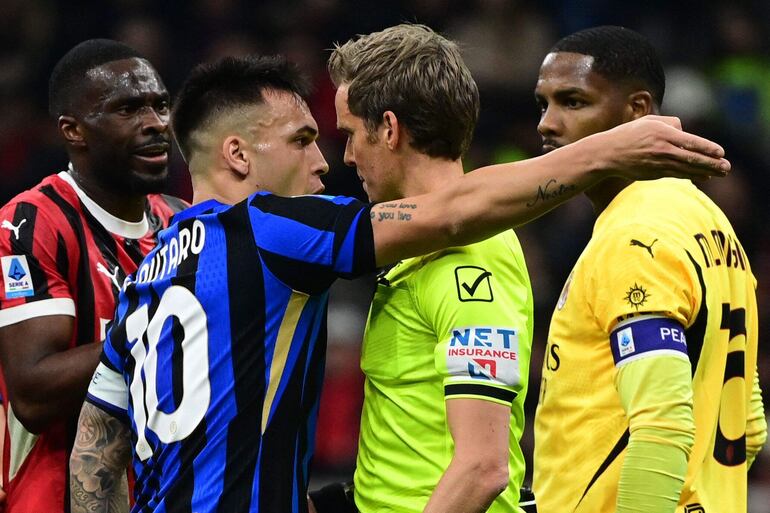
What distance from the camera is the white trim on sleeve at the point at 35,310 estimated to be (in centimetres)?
392

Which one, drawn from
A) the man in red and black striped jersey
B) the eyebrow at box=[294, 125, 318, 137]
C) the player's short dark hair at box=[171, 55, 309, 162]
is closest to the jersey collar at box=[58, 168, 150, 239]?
the man in red and black striped jersey

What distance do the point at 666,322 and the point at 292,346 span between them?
39.6 inches

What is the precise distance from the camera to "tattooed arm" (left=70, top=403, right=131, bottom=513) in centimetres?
348

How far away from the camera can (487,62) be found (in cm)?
956

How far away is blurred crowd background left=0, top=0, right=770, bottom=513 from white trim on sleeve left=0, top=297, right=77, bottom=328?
4.21 m

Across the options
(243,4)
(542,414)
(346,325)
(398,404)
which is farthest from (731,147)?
(398,404)

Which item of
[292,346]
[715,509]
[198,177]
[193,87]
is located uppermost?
[193,87]

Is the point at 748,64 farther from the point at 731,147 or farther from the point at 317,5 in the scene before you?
the point at 317,5

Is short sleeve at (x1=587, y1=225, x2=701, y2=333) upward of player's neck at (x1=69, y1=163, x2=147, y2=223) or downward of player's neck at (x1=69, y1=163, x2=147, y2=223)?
downward

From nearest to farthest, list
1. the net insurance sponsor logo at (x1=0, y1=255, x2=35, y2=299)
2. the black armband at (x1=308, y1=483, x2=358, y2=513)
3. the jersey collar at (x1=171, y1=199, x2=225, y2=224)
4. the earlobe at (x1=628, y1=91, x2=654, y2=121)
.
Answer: the jersey collar at (x1=171, y1=199, x2=225, y2=224) < the black armband at (x1=308, y1=483, x2=358, y2=513) < the earlobe at (x1=628, y1=91, x2=654, y2=121) < the net insurance sponsor logo at (x1=0, y1=255, x2=35, y2=299)

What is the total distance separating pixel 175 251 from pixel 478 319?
90 centimetres

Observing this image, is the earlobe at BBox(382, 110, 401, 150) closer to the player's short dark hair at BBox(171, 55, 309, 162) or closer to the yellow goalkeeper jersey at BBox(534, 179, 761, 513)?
the player's short dark hair at BBox(171, 55, 309, 162)

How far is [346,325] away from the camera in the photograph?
26.9ft

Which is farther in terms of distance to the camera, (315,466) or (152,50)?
(152,50)
